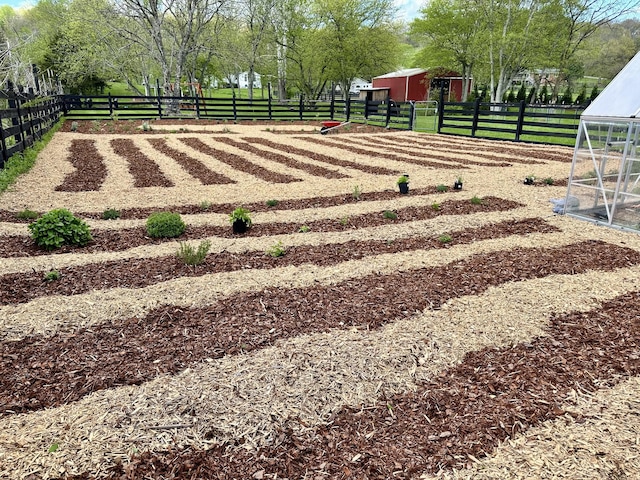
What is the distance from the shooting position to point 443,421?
8.87 ft

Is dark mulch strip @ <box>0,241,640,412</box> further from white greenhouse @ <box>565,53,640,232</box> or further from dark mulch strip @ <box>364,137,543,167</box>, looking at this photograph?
dark mulch strip @ <box>364,137,543,167</box>

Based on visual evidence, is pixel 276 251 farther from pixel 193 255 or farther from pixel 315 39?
pixel 315 39

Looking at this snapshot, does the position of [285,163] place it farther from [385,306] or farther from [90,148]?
[385,306]

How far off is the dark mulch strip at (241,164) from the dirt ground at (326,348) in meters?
2.95

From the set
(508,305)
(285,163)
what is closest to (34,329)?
(508,305)

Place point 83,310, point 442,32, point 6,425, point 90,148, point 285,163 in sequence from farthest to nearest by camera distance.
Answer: point 442,32 < point 90,148 < point 285,163 < point 83,310 < point 6,425

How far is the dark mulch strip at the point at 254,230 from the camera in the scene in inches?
217

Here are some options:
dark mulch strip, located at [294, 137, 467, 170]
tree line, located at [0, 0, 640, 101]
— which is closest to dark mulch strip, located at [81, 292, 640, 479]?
dark mulch strip, located at [294, 137, 467, 170]

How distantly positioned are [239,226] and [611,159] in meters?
5.89

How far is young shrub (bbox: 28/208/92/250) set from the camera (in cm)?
540

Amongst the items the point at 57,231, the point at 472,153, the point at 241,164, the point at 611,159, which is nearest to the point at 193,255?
the point at 57,231

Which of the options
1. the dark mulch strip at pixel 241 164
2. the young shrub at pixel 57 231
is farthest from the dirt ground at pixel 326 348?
the dark mulch strip at pixel 241 164

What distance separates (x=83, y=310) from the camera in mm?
3881

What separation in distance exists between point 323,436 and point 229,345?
3.79 ft
